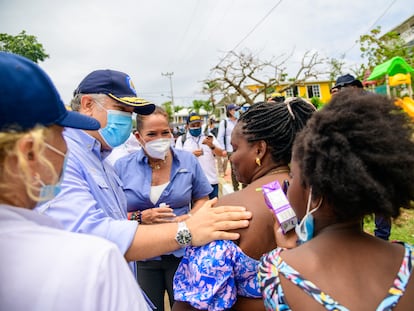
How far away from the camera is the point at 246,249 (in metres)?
1.42

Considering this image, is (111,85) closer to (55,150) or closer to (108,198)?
(108,198)

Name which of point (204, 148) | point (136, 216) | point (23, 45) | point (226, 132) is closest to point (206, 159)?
point (204, 148)

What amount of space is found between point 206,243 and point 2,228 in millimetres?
895

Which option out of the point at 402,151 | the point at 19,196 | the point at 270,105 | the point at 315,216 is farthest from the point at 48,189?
the point at 270,105

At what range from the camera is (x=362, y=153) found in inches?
39.3

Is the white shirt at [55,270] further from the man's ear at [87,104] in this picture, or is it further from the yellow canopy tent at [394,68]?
the yellow canopy tent at [394,68]

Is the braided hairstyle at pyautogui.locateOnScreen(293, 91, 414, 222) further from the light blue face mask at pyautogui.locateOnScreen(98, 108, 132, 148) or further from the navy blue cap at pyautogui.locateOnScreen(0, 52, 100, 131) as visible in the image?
the light blue face mask at pyautogui.locateOnScreen(98, 108, 132, 148)

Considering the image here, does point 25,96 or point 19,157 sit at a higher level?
point 25,96

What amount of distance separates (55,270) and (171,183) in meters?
1.85

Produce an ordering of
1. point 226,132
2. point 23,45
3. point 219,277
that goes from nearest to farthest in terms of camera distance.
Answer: point 219,277 < point 226,132 < point 23,45

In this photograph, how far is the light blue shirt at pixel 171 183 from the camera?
254cm

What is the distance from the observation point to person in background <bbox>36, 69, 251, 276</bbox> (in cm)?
139

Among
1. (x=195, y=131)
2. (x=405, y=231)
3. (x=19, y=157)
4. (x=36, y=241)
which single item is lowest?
(x=405, y=231)

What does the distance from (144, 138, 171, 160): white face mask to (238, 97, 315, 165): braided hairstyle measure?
1064 millimetres
